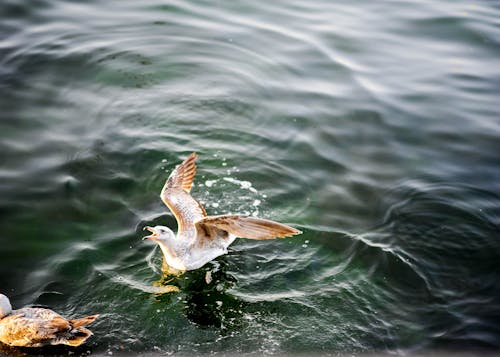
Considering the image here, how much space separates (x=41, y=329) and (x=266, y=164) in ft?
14.2

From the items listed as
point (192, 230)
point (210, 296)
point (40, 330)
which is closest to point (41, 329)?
point (40, 330)

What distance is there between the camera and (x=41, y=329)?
260 inches

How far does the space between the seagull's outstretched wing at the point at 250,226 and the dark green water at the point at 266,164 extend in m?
0.86

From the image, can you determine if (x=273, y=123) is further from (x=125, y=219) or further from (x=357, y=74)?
(x=125, y=219)

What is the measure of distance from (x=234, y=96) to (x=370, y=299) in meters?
4.99

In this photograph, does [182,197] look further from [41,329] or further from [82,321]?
[41,329]

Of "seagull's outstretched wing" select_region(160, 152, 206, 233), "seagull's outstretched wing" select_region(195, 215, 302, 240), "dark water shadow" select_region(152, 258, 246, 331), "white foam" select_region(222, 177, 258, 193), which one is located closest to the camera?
"seagull's outstretched wing" select_region(195, 215, 302, 240)

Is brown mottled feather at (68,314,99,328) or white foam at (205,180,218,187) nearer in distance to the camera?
brown mottled feather at (68,314,99,328)

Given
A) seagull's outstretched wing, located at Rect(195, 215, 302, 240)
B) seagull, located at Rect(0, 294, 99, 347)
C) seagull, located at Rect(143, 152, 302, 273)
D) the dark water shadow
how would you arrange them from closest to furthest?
seagull, located at Rect(0, 294, 99, 347) < seagull's outstretched wing, located at Rect(195, 215, 302, 240) < seagull, located at Rect(143, 152, 302, 273) < the dark water shadow

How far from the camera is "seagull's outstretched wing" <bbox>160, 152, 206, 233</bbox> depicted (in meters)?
8.28

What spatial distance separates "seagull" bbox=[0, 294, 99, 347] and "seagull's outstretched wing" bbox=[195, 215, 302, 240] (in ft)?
5.30

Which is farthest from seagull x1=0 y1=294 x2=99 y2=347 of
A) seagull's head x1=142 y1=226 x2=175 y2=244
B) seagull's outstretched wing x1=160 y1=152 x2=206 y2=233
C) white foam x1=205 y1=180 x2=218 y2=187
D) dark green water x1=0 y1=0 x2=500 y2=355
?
white foam x1=205 y1=180 x2=218 y2=187

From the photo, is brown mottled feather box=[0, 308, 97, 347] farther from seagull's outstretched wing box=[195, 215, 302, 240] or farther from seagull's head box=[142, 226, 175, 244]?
seagull's outstretched wing box=[195, 215, 302, 240]

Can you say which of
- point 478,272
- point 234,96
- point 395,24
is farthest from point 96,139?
point 395,24
